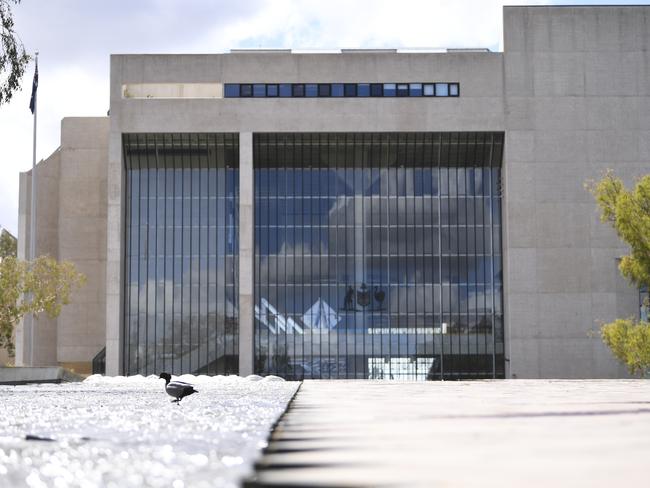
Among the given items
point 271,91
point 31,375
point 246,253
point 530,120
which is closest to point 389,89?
point 271,91

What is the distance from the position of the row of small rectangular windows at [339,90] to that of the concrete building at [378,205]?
88 mm

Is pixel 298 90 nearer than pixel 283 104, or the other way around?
pixel 283 104

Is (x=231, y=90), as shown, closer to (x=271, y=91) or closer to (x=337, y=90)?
(x=271, y=91)

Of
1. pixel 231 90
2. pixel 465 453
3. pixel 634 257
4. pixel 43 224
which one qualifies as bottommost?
pixel 465 453

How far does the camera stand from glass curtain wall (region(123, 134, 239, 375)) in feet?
164

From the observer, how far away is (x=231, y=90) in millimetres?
50219

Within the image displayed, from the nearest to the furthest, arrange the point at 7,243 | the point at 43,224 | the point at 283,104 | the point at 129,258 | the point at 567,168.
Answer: the point at 567,168, the point at 283,104, the point at 129,258, the point at 43,224, the point at 7,243

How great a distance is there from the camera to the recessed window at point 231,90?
1973 inches

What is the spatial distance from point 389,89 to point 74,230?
1979cm

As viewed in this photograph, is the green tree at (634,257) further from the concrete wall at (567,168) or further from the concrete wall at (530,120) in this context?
the concrete wall at (530,120)

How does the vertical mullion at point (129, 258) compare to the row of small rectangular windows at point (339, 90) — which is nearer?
the row of small rectangular windows at point (339, 90)

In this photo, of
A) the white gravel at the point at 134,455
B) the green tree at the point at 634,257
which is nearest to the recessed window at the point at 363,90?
the green tree at the point at 634,257

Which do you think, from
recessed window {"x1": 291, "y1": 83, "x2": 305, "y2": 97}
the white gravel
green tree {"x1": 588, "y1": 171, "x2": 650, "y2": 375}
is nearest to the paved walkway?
the white gravel

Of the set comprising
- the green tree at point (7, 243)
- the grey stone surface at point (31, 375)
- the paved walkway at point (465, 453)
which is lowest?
the grey stone surface at point (31, 375)
